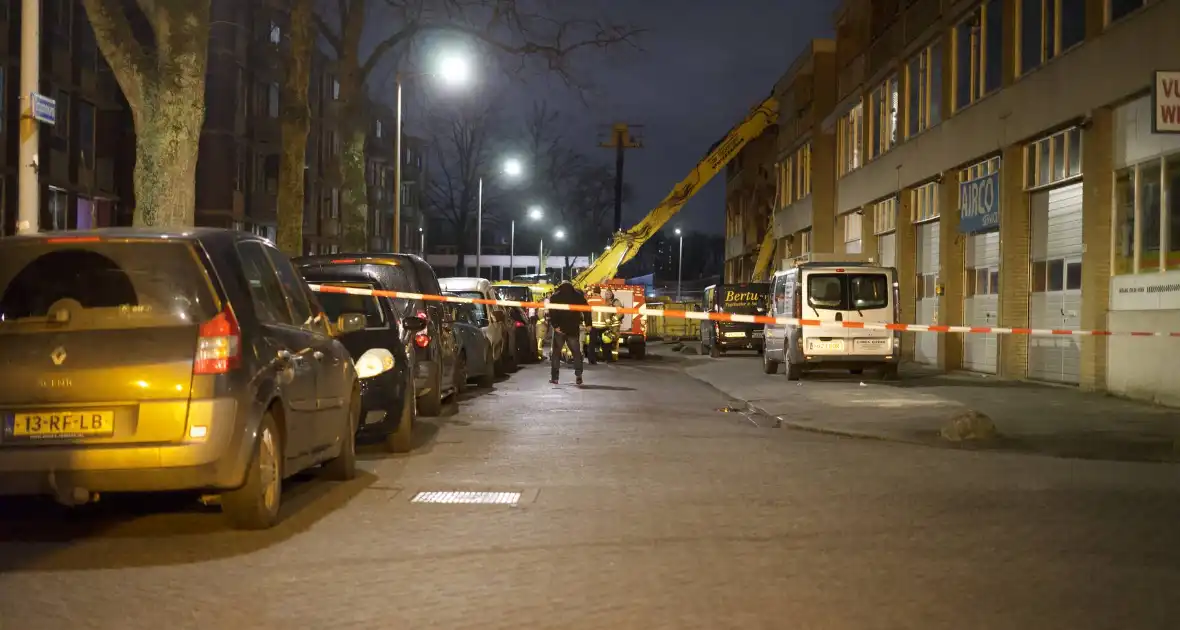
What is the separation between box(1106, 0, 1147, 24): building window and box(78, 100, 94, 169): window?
2934 cm

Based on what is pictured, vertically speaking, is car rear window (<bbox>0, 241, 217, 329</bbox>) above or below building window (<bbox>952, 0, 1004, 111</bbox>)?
below

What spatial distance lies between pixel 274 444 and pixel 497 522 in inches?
56.2

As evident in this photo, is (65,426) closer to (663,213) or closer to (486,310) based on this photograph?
(486,310)

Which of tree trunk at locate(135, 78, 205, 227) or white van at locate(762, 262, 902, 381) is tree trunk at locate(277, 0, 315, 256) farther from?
white van at locate(762, 262, 902, 381)

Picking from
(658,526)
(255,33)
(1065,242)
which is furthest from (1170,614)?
(255,33)

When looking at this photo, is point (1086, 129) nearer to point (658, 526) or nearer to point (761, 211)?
point (658, 526)

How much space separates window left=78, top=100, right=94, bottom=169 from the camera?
37250mm

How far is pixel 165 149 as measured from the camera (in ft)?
56.1

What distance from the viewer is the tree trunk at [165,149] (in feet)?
56.0

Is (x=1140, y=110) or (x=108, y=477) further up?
(x=1140, y=110)

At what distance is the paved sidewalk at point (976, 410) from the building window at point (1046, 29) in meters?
5.45

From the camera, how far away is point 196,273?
23.0 ft

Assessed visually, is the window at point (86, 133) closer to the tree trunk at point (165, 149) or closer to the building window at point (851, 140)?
the tree trunk at point (165, 149)

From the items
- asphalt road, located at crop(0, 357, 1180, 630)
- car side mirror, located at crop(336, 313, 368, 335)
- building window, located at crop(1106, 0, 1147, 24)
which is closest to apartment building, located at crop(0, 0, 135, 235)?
asphalt road, located at crop(0, 357, 1180, 630)
